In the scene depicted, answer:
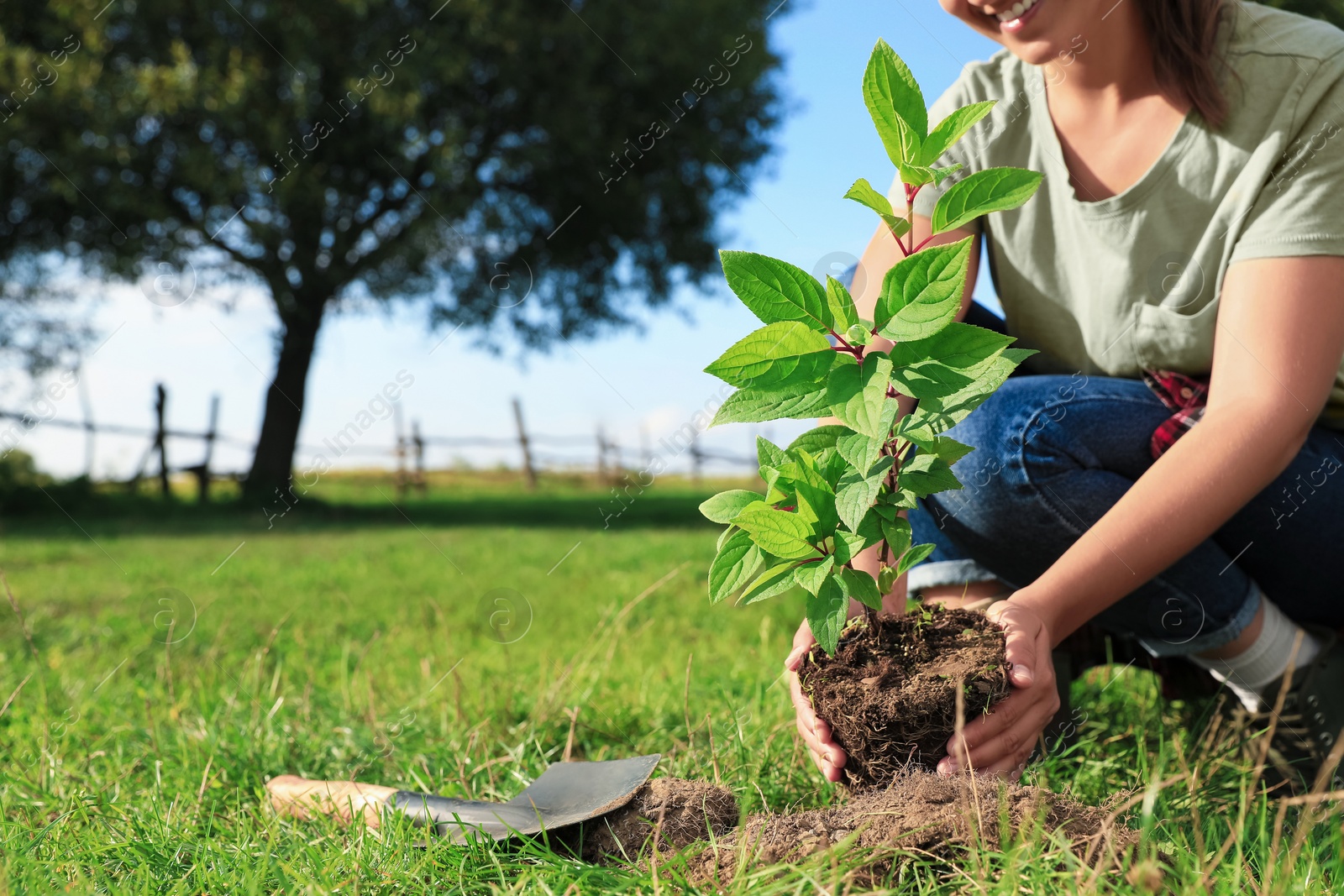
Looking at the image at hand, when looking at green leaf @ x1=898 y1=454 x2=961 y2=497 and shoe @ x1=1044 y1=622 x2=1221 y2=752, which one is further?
shoe @ x1=1044 y1=622 x2=1221 y2=752

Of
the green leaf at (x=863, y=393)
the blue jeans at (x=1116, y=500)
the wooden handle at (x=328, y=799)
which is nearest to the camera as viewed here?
the green leaf at (x=863, y=393)

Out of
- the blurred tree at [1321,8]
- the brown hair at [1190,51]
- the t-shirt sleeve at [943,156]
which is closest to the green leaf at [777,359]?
the t-shirt sleeve at [943,156]

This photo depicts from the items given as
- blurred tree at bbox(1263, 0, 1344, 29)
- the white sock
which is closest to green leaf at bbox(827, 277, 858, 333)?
the white sock

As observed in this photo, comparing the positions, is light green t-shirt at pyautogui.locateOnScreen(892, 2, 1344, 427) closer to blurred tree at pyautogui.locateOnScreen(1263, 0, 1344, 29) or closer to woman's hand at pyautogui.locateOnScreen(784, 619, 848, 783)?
woman's hand at pyautogui.locateOnScreen(784, 619, 848, 783)

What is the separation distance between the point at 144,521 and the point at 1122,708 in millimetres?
11222

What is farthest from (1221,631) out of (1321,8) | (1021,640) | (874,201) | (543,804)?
(1321,8)

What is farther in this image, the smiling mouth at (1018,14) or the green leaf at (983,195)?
the smiling mouth at (1018,14)

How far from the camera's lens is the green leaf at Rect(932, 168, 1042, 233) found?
1.20 metres

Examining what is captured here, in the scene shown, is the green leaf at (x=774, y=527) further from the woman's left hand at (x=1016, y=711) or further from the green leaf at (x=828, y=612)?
the woman's left hand at (x=1016, y=711)

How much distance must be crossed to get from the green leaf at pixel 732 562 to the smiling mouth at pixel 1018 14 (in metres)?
1.01

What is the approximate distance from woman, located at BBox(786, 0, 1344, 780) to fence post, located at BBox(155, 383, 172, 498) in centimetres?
1377

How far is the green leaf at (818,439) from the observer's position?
131 centimetres

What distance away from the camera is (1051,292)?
200cm

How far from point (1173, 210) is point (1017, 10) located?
515 mm
